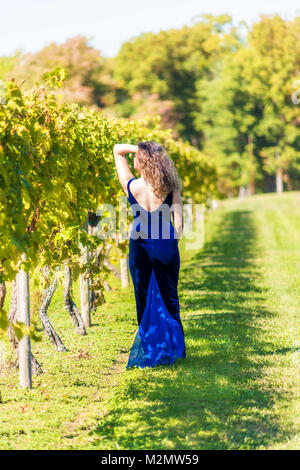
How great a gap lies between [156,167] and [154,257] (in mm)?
724

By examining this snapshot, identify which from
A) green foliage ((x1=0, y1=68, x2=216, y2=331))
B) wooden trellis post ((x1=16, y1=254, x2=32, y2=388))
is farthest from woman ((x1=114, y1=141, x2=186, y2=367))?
wooden trellis post ((x1=16, y1=254, x2=32, y2=388))

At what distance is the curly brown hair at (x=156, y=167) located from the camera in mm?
4863

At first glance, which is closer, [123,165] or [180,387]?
[180,387]

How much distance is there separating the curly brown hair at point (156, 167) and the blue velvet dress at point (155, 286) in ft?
0.46

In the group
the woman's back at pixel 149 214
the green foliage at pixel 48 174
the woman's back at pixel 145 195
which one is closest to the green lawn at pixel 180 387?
the green foliage at pixel 48 174

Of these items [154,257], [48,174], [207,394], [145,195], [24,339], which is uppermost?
[48,174]

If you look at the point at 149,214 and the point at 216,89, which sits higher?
the point at 216,89

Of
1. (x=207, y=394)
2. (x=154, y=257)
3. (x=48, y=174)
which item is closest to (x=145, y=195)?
(x=154, y=257)

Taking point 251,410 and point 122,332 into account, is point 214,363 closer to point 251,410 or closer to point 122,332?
point 251,410

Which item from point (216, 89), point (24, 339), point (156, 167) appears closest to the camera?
point (24, 339)

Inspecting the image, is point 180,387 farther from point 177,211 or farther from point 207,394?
point 177,211

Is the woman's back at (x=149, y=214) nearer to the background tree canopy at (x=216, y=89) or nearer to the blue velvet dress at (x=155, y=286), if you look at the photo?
the blue velvet dress at (x=155, y=286)

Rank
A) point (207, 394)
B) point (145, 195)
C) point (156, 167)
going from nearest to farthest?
point (207, 394) → point (156, 167) → point (145, 195)

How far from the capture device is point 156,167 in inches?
191
